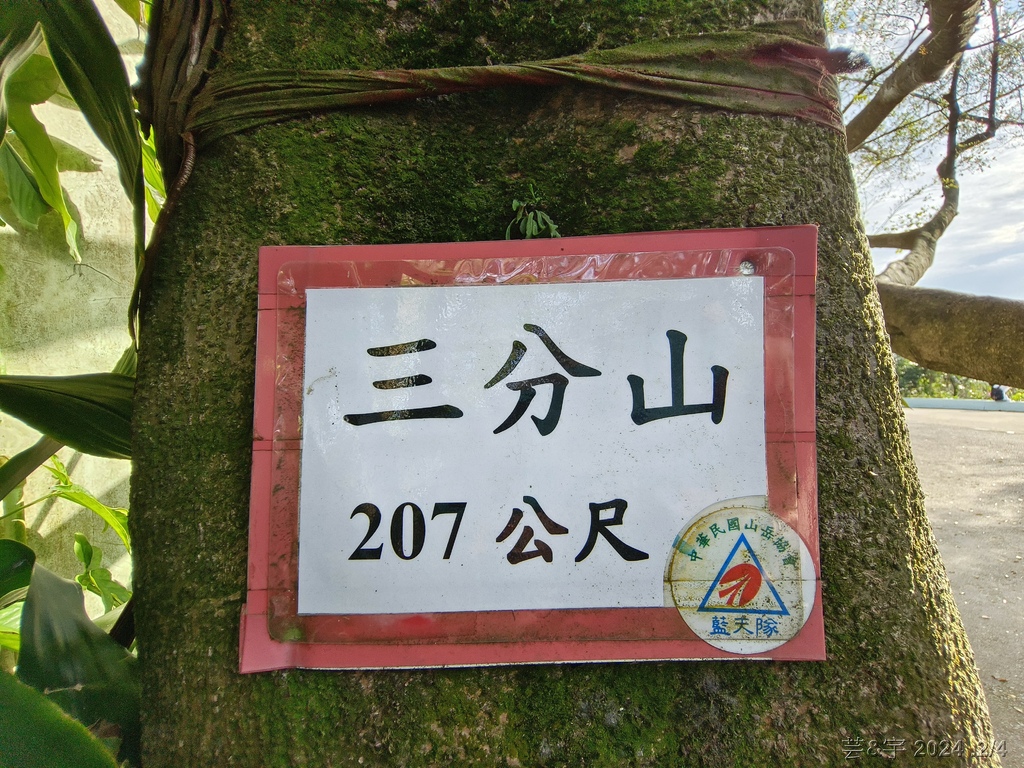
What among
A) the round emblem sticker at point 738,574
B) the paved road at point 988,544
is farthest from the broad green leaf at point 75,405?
the paved road at point 988,544

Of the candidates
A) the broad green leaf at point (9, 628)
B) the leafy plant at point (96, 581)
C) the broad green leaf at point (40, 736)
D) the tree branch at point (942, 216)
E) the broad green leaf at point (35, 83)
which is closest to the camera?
the broad green leaf at point (40, 736)

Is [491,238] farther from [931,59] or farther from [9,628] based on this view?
[931,59]

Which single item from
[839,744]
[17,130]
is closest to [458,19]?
[839,744]

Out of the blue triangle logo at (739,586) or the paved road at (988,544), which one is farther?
the paved road at (988,544)

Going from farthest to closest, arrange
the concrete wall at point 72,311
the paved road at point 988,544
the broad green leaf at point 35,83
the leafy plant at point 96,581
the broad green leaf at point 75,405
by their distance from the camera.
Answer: the paved road at point 988,544, the concrete wall at point 72,311, the leafy plant at point 96,581, the broad green leaf at point 35,83, the broad green leaf at point 75,405

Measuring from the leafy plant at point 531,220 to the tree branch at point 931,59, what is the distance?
2.12 metres

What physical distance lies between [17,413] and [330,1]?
21.8 inches

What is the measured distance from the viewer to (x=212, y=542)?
54 centimetres

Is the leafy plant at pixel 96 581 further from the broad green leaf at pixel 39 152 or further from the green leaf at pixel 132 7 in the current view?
the green leaf at pixel 132 7

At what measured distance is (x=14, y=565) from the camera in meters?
0.72

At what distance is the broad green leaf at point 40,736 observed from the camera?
449 mm

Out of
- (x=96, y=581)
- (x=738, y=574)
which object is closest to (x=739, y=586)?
(x=738, y=574)

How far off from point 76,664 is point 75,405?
27 cm

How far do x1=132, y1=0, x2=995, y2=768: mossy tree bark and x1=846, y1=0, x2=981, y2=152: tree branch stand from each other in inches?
80.5
